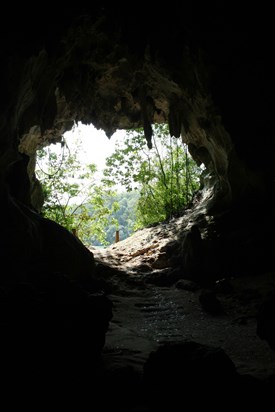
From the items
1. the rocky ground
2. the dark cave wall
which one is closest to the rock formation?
the dark cave wall

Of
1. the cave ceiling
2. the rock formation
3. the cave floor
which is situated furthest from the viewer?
the cave ceiling

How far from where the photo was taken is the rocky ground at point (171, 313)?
5121 mm

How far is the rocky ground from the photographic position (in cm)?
512

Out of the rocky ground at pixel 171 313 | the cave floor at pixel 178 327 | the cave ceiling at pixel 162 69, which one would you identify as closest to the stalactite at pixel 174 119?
the cave ceiling at pixel 162 69

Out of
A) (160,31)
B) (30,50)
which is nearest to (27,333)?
(30,50)

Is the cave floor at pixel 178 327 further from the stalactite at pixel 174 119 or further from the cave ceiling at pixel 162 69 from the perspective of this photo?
the stalactite at pixel 174 119

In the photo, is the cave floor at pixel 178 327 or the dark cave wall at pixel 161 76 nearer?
the cave floor at pixel 178 327

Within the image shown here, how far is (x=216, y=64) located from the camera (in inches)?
431

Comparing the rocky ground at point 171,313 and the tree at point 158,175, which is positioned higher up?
the tree at point 158,175

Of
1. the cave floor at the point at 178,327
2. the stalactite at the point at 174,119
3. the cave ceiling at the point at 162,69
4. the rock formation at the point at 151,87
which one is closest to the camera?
the cave floor at the point at 178,327

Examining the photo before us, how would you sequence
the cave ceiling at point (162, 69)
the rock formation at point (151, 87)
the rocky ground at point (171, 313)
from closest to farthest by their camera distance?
the rocky ground at point (171, 313) → the rock formation at point (151, 87) → the cave ceiling at point (162, 69)

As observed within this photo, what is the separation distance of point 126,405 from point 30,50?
9270mm

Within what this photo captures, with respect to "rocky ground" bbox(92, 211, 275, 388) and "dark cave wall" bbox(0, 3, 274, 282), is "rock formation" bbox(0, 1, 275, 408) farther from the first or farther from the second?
"rocky ground" bbox(92, 211, 275, 388)

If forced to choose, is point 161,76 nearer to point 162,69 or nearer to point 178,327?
point 162,69
